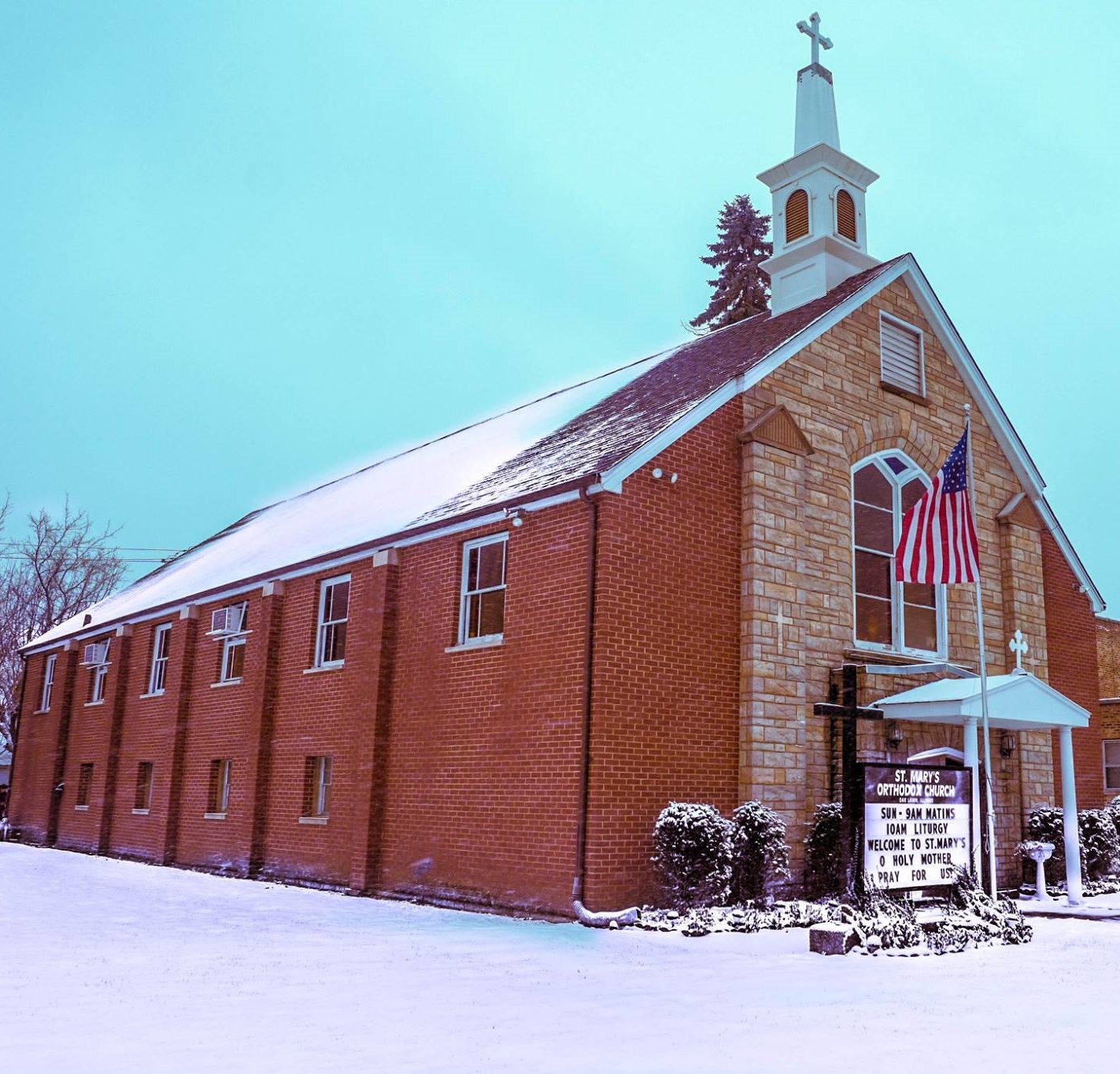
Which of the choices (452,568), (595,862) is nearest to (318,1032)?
(595,862)

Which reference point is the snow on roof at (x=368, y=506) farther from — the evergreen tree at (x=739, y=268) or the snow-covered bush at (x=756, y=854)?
the evergreen tree at (x=739, y=268)

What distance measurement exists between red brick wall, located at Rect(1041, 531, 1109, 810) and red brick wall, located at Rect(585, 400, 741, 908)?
8.37m

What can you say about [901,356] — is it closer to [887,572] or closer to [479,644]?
[887,572]

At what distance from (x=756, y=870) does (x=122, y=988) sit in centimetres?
771

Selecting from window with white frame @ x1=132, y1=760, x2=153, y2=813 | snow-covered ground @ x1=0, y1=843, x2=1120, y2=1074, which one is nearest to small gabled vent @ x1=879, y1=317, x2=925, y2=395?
snow-covered ground @ x1=0, y1=843, x2=1120, y2=1074

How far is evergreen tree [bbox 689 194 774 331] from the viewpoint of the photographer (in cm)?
4375

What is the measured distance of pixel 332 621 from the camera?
65.1 ft

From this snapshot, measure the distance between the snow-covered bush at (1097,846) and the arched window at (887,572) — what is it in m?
3.61

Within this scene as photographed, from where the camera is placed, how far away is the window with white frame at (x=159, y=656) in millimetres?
25422

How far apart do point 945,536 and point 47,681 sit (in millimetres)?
26015

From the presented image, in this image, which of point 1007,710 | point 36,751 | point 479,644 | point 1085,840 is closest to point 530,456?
point 479,644

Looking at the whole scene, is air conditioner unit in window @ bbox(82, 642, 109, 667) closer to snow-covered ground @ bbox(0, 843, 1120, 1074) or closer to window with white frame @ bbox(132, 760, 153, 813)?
window with white frame @ bbox(132, 760, 153, 813)

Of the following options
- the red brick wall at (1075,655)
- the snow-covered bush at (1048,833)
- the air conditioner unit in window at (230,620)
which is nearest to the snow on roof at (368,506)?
the air conditioner unit in window at (230,620)

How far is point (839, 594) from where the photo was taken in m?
17.0
